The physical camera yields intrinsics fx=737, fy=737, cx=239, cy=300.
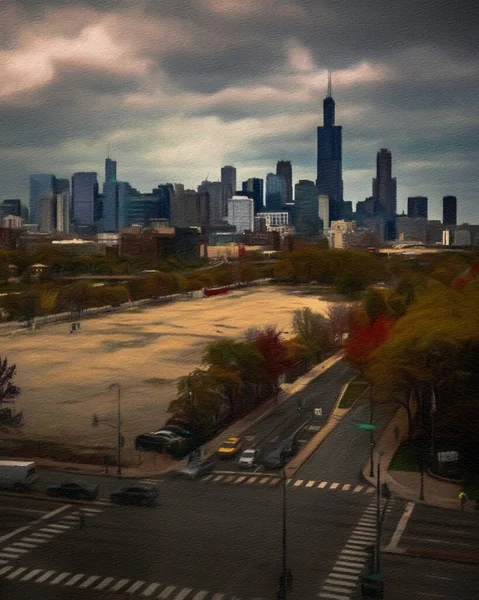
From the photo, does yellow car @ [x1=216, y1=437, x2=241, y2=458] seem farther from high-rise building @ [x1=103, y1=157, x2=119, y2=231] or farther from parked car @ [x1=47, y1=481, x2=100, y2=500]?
high-rise building @ [x1=103, y1=157, x2=119, y2=231]

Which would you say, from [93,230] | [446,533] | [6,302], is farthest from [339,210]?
[446,533]

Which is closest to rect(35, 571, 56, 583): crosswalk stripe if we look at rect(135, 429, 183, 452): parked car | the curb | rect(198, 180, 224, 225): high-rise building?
the curb

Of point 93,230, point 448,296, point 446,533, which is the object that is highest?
point 93,230

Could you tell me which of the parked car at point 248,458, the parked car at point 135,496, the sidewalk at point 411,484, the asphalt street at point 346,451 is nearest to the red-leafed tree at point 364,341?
the asphalt street at point 346,451

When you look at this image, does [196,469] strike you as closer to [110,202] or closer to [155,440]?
[155,440]

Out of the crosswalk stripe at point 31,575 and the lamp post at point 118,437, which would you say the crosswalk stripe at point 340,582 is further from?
the lamp post at point 118,437

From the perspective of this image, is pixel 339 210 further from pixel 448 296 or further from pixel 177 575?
pixel 177 575

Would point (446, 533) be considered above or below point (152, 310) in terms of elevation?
below
